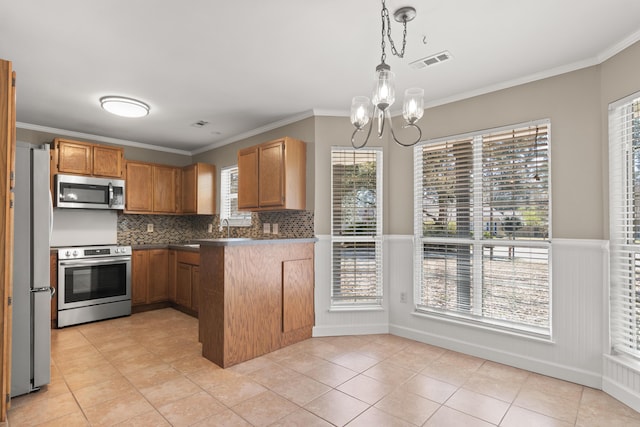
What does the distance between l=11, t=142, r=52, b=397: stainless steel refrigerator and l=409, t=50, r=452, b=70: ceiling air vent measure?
9.51ft

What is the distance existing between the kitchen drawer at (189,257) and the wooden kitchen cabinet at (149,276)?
0.34 m

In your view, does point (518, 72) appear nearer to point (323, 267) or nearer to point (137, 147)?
point (323, 267)

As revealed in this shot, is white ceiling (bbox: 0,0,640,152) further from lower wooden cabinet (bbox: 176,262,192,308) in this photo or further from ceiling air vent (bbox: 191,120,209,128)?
lower wooden cabinet (bbox: 176,262,192,308)

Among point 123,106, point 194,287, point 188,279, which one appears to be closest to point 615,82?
point 123,106

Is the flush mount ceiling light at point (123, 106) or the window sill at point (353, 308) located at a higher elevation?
the flush mount ceiling light at point (123, 106)

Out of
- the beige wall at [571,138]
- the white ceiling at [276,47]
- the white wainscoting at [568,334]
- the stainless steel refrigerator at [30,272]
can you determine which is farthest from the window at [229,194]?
the beige wall at [571,138]

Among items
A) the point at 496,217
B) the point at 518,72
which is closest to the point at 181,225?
the point at 496,217

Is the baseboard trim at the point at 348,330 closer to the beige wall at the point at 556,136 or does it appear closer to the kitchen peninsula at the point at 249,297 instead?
the kitchen peninsula at the point at 249,297

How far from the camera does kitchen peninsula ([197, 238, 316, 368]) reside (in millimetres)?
2951

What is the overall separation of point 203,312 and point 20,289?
52.4 inches

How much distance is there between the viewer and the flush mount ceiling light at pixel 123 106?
11.3ft

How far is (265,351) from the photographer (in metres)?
3.21

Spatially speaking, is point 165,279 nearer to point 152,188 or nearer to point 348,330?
point 152,188

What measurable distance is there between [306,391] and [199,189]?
3633mm
